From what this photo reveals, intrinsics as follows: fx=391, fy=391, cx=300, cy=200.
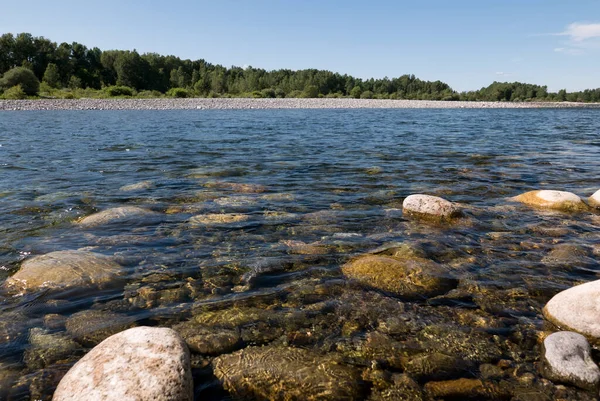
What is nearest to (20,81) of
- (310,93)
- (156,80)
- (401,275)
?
(156,80)

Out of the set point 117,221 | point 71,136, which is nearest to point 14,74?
point 71,136

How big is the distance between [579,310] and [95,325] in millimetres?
4257

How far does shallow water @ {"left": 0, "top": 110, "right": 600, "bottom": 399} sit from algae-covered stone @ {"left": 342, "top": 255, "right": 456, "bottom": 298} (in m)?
0.16

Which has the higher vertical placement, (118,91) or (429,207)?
(118,91)

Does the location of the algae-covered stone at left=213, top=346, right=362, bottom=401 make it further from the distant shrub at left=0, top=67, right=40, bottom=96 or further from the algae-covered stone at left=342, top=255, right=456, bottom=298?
the distant shrub at left=0, top=67, right=40, bottom=96

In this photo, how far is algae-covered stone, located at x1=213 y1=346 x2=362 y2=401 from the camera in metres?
2.76

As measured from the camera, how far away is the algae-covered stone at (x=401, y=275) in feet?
13.5

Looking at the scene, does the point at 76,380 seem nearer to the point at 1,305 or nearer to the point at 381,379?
the point at 1,305

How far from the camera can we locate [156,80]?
8931 cm

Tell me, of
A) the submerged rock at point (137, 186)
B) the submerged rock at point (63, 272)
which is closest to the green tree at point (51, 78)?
the submerged rock at point (137, 186)

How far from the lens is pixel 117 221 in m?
5.99

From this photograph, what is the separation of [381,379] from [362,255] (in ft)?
6.93

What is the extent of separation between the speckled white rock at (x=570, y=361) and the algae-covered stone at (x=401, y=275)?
1.19 meters

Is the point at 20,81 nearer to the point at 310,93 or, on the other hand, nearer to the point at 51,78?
the point at 51,78
